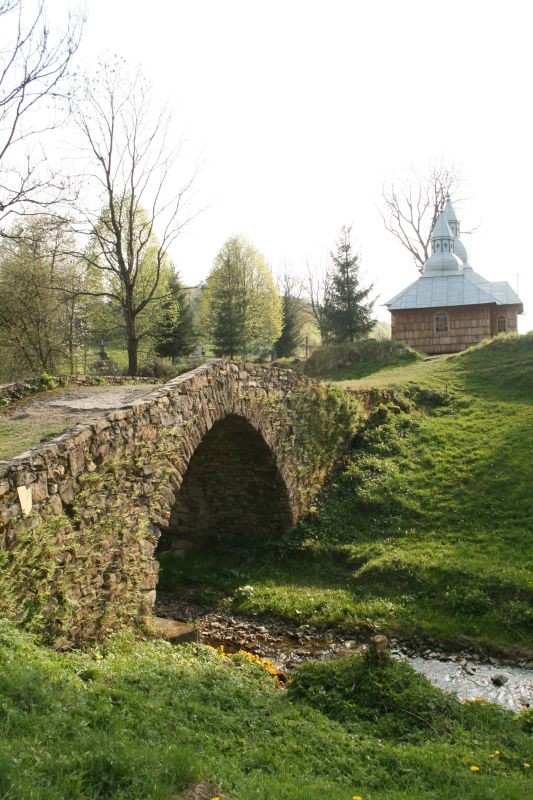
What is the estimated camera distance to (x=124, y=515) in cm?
809

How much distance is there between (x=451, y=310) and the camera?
3136 cm

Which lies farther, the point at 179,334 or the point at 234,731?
the point at 179,334

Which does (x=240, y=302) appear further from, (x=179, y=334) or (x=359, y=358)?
(x=359, y=358)

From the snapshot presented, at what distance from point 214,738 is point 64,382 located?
741 centimetres

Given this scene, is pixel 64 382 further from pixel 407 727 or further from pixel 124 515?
pixel 407 727

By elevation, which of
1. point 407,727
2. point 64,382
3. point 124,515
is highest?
point 64,382

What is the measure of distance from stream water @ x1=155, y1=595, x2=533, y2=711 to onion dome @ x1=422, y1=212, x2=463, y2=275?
2600 cm

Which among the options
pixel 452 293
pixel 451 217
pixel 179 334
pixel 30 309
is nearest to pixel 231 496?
pixel 30 309

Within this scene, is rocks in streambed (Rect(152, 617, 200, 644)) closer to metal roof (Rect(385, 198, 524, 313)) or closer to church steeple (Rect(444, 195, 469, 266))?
metal roof (Rect(385, 198, 524, 313))

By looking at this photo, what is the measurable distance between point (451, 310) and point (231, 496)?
20.3 metres

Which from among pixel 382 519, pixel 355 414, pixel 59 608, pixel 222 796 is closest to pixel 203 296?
pixel 355 414

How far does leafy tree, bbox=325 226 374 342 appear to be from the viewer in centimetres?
3152

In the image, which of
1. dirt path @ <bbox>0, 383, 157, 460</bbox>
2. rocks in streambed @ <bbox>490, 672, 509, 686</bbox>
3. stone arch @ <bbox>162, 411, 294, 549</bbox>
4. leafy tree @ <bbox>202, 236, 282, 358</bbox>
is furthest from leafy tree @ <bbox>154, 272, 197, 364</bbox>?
rocks in streambed @ <bbox>490, 672, 509, 686</bbox>

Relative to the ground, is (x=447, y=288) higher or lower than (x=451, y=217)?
lower
